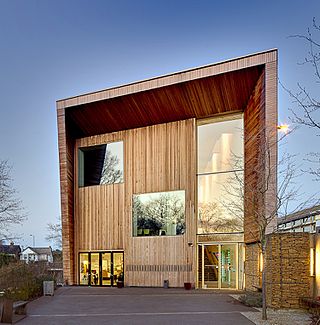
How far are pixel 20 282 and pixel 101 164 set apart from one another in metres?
7.27

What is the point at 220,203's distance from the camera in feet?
58.7

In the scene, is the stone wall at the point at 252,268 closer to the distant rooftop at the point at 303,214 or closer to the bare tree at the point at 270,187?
the bare tree at the point at 270,187

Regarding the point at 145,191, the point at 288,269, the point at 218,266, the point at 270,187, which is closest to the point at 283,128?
the point at 270,187

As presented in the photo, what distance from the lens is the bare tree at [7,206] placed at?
21688 millimetres

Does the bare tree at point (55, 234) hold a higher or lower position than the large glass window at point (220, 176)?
lower

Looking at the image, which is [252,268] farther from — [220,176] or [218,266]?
[220,176]

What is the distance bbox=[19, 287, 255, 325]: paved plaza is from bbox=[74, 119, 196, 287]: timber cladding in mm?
1711

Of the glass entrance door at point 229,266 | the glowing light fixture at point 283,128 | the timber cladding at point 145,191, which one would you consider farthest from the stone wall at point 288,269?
the timber cladding at point 145,191

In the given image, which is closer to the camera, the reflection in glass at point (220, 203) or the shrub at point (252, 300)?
the shrub at point (252, 300)

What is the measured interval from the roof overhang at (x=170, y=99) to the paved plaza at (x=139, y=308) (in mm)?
7458

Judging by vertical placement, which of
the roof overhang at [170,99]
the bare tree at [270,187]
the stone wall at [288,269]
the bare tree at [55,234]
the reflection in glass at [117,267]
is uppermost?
the roof overhang at [170,99]

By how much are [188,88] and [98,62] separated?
677 centimetres

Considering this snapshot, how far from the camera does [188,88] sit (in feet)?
57.2

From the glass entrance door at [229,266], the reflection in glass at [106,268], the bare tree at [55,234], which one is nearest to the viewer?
the glass entrance door at [229,266]
